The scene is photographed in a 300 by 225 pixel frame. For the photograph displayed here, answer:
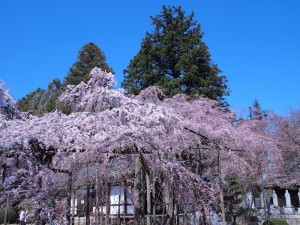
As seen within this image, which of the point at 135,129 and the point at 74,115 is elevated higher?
the point at 74,115

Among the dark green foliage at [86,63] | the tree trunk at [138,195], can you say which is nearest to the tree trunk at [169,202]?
the tree trunk at [138,195]

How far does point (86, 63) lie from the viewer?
28297 mm

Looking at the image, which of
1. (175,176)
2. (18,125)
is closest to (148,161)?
(175,176)

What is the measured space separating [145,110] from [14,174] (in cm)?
341

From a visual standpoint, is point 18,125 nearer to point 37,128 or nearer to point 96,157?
point 37,128

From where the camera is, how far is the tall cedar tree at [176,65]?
20938mm

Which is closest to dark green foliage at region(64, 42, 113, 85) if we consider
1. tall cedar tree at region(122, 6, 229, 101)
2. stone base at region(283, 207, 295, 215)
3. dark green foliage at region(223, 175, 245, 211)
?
tall cedar tree at region(122, 6, 229, 101)

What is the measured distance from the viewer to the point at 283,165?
1989 cm

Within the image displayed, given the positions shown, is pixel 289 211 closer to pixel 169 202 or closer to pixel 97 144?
pixel 169 202

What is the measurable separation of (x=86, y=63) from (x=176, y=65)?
1017 cm

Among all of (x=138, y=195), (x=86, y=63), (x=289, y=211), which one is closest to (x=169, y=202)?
(x=138, y=195)

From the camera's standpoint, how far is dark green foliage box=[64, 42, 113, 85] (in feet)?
88.9

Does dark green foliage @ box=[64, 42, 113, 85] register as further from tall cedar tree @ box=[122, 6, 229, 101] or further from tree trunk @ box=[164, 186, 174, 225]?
tree trunk @ box=[164, 186, 174, 225]

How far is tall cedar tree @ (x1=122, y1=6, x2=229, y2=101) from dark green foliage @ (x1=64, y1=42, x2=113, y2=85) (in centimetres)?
566
